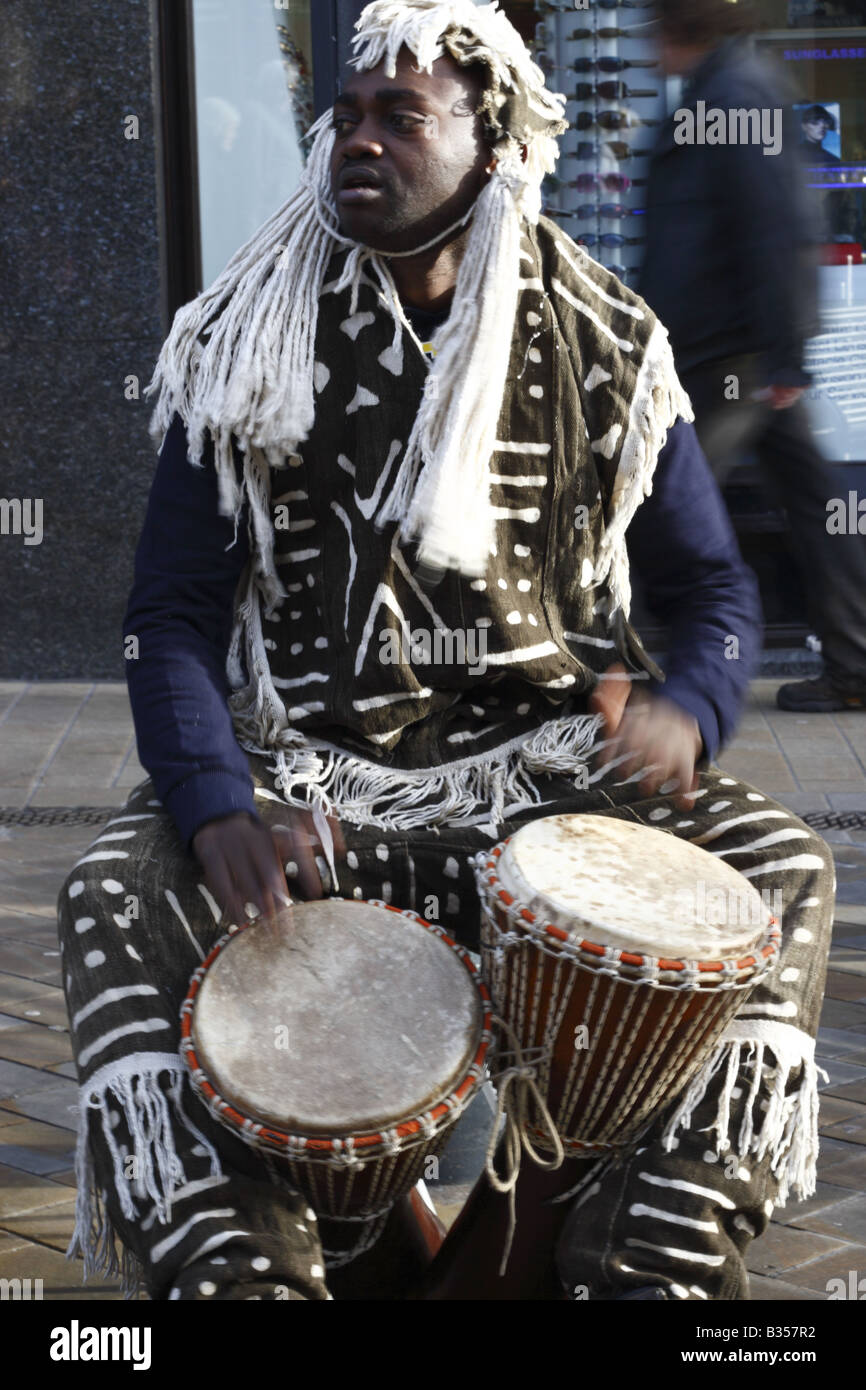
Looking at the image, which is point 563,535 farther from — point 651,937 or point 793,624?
point 793,624

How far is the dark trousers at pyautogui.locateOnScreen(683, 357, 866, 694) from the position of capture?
440cm

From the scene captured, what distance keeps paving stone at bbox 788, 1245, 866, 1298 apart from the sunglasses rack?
4.15 metres

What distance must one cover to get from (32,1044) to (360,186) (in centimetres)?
175

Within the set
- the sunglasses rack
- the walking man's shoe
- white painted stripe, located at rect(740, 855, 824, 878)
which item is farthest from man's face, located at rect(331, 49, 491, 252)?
the sunglasses rack

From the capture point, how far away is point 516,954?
1947mm

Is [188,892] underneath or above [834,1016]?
above

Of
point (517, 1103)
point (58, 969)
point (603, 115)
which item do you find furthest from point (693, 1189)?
point (603, 115)

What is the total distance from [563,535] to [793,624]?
161 inches

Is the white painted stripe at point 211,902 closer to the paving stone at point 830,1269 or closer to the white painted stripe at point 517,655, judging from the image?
the white painted stripe at point 517,655

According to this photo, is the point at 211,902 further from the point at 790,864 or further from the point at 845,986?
the point at 845,986

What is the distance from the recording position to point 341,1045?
6.22 feet

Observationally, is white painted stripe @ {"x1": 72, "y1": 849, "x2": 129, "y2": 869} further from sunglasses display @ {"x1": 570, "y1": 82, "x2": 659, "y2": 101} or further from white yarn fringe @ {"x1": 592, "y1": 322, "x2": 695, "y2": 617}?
sunglasses display @ {"x1": 570, "y1": 82, "x2": 659, "y2": 101}

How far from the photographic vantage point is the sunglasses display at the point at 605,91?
19.9 feet

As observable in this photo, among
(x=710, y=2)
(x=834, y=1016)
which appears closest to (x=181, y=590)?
(x=834, y=1016)
